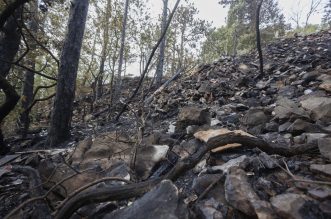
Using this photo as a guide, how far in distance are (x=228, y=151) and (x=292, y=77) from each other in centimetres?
321

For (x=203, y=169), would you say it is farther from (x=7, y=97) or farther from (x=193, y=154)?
(x=7, y=97)

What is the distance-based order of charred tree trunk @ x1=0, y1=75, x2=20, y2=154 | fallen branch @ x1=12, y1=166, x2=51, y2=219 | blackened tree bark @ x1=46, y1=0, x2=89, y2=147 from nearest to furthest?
fallen branch @ x1=12, y1=166, x2=51, y2=219
charred tree trunk @ x1=0, y1=75, x2=20, y2=154
blackened tree bark @ x1=46, y1=0, x2=89, y2=147

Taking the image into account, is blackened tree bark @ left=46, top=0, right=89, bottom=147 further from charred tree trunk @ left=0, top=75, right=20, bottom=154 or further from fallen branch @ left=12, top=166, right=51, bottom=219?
fallen branch @ left=12, top=166, right=51, bottom=219

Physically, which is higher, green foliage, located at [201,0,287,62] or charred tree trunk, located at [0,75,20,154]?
green foliage, located at [201,0,287,62]

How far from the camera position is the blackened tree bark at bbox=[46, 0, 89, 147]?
459cm

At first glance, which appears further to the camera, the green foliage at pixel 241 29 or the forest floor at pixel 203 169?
the green foliage at pixel 241 29

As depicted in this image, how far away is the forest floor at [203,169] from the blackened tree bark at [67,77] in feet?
1.08

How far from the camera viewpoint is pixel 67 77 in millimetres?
4625

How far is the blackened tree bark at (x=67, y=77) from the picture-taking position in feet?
15.0

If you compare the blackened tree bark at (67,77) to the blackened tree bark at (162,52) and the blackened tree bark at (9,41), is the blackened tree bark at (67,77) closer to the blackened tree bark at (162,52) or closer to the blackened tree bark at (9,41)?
the blackened tree bark at (9,41)

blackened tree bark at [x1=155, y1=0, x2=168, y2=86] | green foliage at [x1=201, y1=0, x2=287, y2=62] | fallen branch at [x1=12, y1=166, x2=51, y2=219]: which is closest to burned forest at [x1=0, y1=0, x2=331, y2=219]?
fallen branch at [x1=12, y1=166, x2=51, y2=219]

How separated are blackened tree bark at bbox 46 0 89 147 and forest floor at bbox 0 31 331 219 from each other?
13.0 inches

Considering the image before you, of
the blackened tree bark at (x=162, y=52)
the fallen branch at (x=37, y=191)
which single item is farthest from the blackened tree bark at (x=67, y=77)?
the blackened tree bark at (x=162, y=52)

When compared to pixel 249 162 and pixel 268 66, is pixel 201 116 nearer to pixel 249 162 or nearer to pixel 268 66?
pixel 249 162
